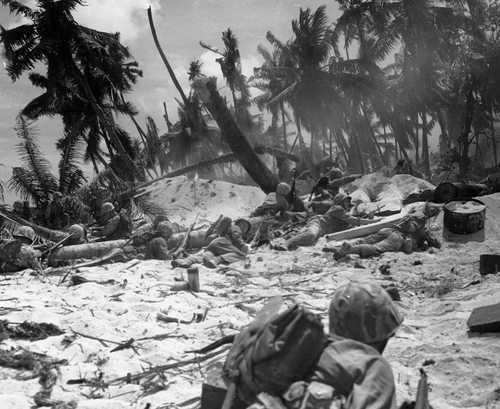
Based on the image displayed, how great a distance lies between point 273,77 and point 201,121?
6.93 meters

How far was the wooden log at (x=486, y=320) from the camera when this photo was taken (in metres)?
3.96

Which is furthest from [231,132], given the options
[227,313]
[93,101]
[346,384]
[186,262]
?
[346,384]

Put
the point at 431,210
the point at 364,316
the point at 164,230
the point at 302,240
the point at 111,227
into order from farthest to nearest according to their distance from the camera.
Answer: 1. the point at 111,227
2. the point at 164,230
3. the point at 431,210
4. the point at 302,240
5. the point at 364,316

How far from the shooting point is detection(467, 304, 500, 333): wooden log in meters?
3.96

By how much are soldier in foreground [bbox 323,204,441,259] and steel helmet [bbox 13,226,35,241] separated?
20.1 ft

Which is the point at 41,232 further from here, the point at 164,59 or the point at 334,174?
the point at 164,59

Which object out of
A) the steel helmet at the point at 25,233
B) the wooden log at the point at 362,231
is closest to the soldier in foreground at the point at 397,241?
the wooden log at the point at 362,231

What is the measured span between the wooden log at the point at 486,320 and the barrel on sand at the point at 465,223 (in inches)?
192

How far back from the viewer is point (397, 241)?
27.4 ft

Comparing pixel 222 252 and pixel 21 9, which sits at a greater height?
pixel 21 9

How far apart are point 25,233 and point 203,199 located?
8.42 meters

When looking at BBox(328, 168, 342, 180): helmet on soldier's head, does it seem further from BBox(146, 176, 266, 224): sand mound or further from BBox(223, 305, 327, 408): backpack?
BBox(223, 305, 327, 408): backpack

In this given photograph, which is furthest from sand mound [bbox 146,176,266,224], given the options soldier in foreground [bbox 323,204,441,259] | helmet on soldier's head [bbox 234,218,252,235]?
soldier in foreground [bbox 323,204,441,259]

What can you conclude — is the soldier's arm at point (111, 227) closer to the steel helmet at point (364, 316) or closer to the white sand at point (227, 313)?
the white sand at point (227, 313)
